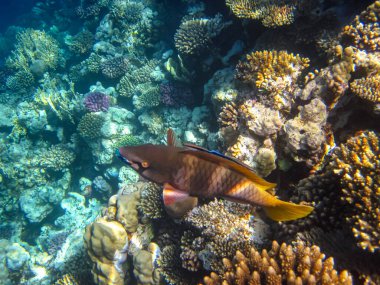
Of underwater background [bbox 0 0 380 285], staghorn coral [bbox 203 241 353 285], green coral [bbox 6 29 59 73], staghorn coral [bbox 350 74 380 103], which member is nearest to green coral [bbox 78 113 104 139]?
underwater background [bbox 0 0 380 285]

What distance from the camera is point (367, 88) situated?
11.8 feet

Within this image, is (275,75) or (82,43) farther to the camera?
(82,43)

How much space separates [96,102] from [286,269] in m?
7.77

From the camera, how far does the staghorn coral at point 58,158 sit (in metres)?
9.60

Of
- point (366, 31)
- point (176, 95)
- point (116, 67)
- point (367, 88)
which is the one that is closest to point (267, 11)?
point (366, 31)

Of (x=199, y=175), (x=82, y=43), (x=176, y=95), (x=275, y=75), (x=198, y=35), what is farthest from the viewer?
(x=82, y=43)

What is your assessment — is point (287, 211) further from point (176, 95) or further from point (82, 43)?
point (82, 43)

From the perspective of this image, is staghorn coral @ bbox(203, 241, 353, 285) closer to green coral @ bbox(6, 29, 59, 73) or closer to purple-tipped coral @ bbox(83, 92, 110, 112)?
purple-tipped coral @ bbox(83, 92, 110, 112)

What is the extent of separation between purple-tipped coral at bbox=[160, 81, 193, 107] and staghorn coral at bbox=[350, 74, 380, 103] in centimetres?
460

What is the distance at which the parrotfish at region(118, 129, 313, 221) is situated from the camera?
6.69 feet

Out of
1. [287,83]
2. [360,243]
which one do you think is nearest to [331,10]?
[287,83]

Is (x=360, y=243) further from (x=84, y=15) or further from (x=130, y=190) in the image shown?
(x=84, y=15)

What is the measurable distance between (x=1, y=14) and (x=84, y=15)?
2504cm

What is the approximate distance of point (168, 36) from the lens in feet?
31.8
